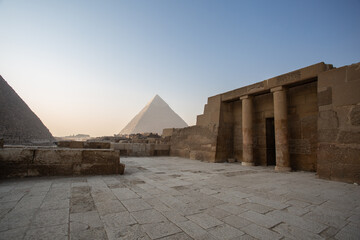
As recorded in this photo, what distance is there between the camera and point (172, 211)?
255cm

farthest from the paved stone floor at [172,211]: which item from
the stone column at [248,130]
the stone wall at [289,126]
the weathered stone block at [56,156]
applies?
the stone column at [248,130]

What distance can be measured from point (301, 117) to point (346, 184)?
3.11m

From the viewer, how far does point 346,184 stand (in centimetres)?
447

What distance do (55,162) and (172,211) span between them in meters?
3.67

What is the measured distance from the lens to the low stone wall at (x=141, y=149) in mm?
11322

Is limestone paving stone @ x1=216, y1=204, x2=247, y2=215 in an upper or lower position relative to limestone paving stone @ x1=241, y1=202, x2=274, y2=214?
lower

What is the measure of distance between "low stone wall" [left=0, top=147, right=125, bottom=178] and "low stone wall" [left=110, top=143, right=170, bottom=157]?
6.08m

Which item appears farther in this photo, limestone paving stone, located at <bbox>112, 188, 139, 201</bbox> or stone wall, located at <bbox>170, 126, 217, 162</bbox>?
stone wall, located at <bbox>170, 126, 217, 162</bbox>

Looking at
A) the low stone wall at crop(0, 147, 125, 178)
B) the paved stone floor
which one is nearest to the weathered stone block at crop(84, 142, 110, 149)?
the low stone wall at crop(0, 147, 125, 178)

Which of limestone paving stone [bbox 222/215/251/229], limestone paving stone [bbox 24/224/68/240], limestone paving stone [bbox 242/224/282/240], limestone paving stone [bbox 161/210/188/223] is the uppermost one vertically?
limestone paving stone [bbox 24/224/68/240]

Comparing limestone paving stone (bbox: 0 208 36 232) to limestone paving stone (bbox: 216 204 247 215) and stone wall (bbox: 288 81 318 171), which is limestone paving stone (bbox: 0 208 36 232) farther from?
stone wall (bbox: 288 81 318 171)

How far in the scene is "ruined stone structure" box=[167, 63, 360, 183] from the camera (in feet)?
16.0

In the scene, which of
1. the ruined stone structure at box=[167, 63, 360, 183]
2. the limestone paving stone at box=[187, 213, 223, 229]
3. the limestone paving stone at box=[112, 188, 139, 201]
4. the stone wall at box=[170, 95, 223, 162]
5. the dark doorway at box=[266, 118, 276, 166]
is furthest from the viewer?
the stone wall at box=[170, 95, 223, 162]

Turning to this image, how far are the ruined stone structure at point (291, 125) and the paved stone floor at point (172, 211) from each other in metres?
1.40
